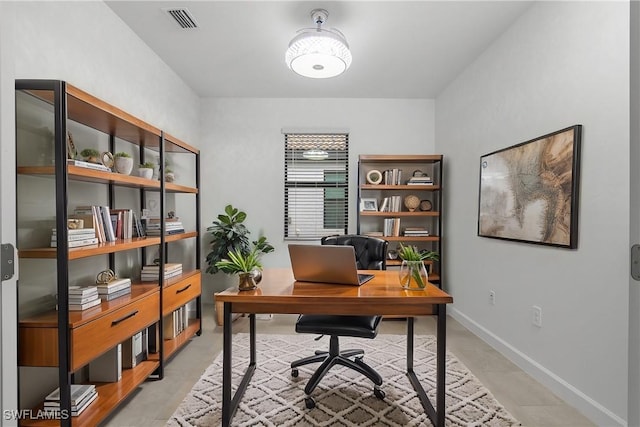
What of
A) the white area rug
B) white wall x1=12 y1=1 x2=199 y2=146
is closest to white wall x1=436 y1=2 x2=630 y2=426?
the white area rug

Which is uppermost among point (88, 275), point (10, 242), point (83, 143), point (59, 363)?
point (83, 143)

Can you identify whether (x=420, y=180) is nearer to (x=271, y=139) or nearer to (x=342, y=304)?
(x=271, y=139)

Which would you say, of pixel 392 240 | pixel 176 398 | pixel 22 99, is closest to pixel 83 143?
pixel 22 99

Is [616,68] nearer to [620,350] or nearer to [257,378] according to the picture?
[620,350]

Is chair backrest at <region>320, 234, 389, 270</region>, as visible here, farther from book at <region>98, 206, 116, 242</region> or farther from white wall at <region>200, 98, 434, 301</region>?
white wall at <region>200, 98, 434, 301</region>

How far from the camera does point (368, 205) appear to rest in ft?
13.8

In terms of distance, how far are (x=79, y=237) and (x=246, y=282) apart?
0.93 m

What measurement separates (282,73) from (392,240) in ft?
7.30

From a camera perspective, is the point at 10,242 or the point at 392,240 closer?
the point at 10,242

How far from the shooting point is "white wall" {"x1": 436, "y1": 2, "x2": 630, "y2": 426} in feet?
5.86

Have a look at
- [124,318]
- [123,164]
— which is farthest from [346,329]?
[123,164]

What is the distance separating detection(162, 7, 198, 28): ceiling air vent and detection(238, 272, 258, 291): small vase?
197 cm

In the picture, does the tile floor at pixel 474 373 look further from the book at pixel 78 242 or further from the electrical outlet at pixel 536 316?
the book at pixel 78 242

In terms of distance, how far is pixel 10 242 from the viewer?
0.92m
